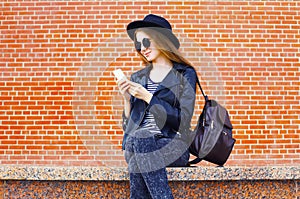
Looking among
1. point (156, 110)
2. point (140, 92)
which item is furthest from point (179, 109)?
point (140, 92)

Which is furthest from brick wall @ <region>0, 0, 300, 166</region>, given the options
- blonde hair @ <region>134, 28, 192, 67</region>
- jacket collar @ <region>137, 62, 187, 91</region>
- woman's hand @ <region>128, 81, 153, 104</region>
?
woman's hand @ <region>128, 81, 153, 104</region>

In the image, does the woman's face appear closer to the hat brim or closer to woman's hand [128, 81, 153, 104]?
the hat brim

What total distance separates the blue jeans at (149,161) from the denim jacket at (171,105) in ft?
0.28

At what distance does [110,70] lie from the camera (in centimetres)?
508

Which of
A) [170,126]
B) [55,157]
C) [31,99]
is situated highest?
[170,126]

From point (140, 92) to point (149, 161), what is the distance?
1.28 ft

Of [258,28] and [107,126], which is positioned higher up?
[258,28]

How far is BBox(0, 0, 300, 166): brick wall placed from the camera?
4945 millimetres

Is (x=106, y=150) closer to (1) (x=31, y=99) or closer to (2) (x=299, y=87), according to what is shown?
(1) (x=31, y=99)

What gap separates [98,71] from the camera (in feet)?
16.5

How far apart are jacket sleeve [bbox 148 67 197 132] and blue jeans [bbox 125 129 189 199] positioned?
9 cm

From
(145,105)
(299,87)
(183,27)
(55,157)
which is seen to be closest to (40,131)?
(55,157)

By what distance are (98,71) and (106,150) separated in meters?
0.79

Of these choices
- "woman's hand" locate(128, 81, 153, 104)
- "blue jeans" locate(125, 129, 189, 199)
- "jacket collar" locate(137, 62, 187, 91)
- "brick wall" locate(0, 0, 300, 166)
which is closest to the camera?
"blue jeans" locate(125, 129, 189, 199)
